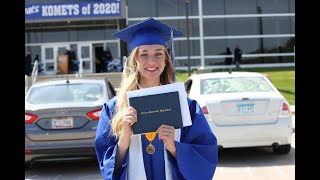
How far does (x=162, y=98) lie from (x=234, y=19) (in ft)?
106

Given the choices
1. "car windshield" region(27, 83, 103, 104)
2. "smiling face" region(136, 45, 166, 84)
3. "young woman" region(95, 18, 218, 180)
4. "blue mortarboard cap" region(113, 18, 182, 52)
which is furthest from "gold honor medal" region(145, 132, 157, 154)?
"car windshield" region(27, 83, 103, 104)

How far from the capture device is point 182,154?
8.87ft

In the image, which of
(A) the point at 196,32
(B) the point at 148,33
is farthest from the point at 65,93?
(A) the point at 196,32

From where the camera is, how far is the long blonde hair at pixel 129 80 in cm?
277

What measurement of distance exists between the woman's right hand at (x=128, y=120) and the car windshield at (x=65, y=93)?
4.90m

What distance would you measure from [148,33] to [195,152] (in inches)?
32.5

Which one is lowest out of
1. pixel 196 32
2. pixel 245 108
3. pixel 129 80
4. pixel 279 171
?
pixel 279 171

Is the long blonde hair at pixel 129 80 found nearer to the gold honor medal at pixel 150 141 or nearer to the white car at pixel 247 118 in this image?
the gold honor medal at pixel 150 141

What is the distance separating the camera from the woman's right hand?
265 cm

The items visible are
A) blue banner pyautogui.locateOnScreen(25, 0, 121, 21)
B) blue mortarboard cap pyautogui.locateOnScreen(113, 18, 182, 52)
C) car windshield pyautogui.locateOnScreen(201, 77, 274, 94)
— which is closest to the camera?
blue mortarboard cap pyautogui.locateOnScreen(113, 18, 182, 52)

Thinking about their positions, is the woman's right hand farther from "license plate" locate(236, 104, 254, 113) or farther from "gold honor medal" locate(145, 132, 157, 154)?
"license plate" locate(236, 104, 254, 113)

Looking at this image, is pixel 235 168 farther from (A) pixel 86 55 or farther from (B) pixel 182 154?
(A) pixel 86 55
